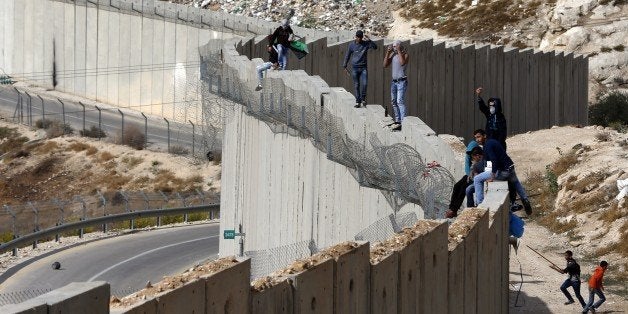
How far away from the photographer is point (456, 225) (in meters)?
14.1

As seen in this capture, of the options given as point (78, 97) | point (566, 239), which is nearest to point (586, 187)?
point (566, 239)

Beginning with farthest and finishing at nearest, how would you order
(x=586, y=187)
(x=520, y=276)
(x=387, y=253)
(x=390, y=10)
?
(x=390, y=10) < (x=586, y=187) < (x=520, y=276) < (x=387, y=253)

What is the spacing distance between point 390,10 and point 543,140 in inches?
1558

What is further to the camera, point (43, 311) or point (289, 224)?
point (289, 224)

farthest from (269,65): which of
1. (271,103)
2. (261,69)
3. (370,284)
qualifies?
(370,284)

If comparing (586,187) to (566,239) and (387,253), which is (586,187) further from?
(387,253)

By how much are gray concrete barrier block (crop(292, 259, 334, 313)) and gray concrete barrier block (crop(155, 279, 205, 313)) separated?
125 cm

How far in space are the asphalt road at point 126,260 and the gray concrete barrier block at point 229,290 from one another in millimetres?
30850

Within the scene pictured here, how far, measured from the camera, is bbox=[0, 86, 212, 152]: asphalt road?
70438mm

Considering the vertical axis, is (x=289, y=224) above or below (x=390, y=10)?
below

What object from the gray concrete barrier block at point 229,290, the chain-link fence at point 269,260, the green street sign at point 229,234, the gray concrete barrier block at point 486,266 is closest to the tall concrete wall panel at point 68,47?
the green street sign at point 229,234

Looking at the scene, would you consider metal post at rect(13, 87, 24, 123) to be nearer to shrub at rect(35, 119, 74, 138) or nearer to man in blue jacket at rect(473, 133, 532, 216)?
shrub at rect(35, 119, 74, 138)

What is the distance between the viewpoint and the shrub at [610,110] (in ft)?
163

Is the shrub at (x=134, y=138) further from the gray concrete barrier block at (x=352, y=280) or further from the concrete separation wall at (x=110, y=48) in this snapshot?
the gray concrete barrier block at (x=352, y=280)
